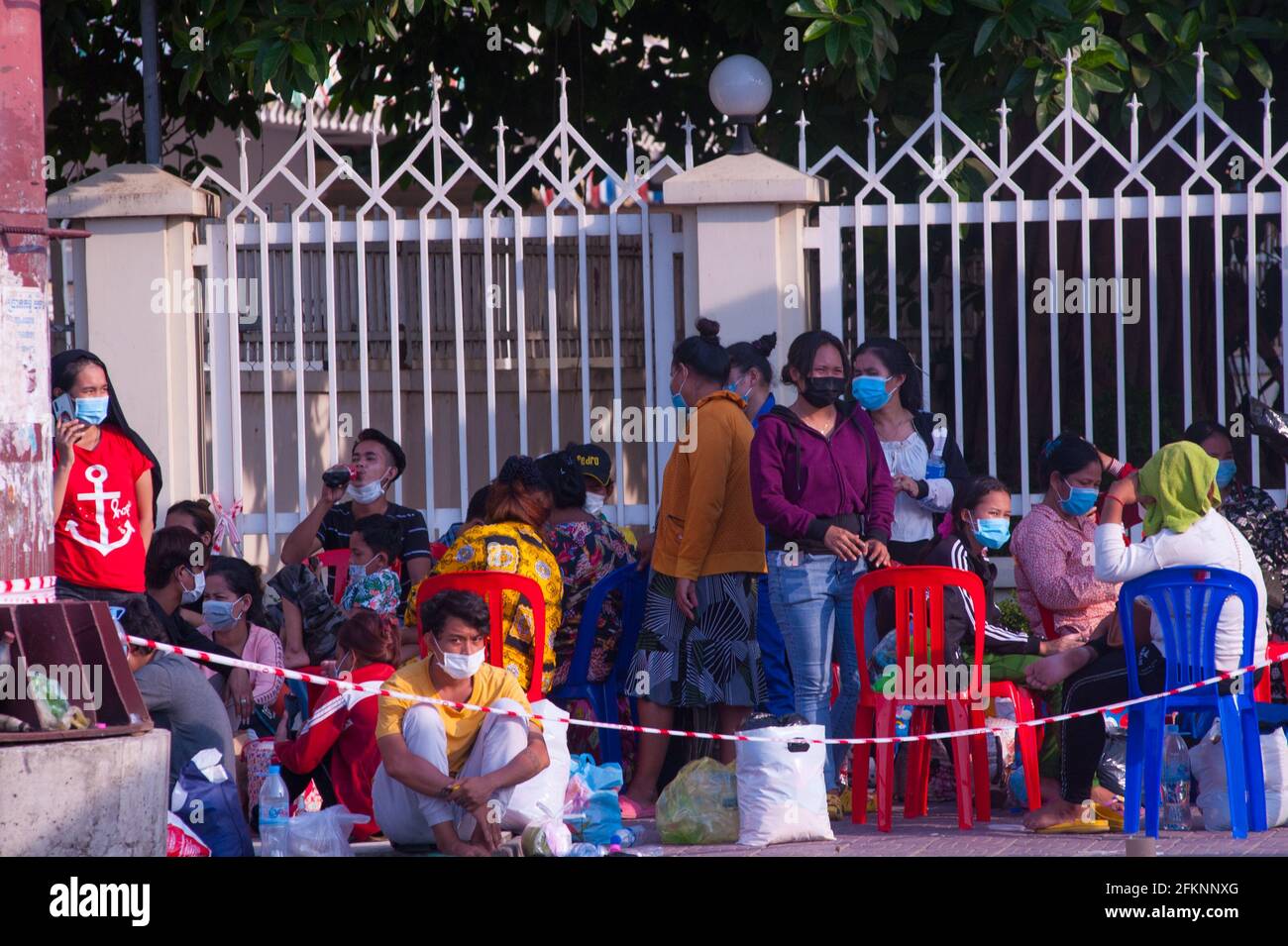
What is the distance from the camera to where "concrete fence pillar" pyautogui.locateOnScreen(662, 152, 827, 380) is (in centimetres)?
781

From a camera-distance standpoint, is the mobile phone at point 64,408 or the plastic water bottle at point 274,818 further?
the mobile phone at point 64,408

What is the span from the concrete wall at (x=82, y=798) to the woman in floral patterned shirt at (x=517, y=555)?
6.01 feet

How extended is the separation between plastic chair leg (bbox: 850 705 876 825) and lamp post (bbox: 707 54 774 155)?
267 cm

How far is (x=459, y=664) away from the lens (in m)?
5.88

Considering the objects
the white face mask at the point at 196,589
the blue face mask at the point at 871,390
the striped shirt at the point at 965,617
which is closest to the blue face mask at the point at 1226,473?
the striped shirt at the point at 965,617

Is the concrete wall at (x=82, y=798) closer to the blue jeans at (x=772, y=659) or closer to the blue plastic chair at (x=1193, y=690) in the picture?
the blue jeans at (x=772, y=659)

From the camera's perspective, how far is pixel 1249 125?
10.1 metres

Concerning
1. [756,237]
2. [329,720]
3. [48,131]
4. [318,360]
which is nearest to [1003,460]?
[756,237]

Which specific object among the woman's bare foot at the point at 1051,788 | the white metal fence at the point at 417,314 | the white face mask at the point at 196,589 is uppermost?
the white metal fence at the point at 417,314

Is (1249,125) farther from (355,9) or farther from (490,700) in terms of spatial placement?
→ (490,700)

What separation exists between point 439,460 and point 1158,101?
14.2ft

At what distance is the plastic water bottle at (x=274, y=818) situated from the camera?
5.72 metres

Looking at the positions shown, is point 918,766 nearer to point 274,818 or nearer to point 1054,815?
point 1054,815

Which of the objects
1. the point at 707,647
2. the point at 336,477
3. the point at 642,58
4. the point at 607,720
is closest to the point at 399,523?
the point at 336,477
